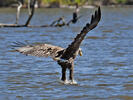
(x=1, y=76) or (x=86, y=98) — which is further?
(x=1, y=76)

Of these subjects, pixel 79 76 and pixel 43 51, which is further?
pixel 79 76

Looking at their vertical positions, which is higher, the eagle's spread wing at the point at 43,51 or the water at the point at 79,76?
the eagle's spread wing at the point at 43,51

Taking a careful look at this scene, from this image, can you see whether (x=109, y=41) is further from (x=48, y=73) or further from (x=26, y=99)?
(x=26, y=99)

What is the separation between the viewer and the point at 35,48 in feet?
33.5

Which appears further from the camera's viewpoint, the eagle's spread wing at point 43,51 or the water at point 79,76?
the eagle's spread wing at point 43,51

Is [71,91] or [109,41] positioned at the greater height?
[71,91]

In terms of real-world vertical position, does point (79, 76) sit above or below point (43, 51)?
below

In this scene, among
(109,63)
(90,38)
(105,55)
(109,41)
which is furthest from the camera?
(90,38)

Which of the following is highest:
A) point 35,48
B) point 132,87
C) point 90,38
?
point 35,48

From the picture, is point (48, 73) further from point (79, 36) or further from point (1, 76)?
point (79, 36)

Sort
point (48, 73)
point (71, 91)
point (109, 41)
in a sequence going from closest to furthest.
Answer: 1. point (71, 91)
2. point (48, 73)
3. point (109, 41)

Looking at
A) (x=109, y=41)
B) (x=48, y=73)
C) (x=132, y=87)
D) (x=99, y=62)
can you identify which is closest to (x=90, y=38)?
(x=109, y=41)

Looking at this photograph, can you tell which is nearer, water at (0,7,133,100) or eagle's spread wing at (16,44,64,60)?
water at (0,7,133,100)

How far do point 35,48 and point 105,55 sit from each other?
5589 mm
